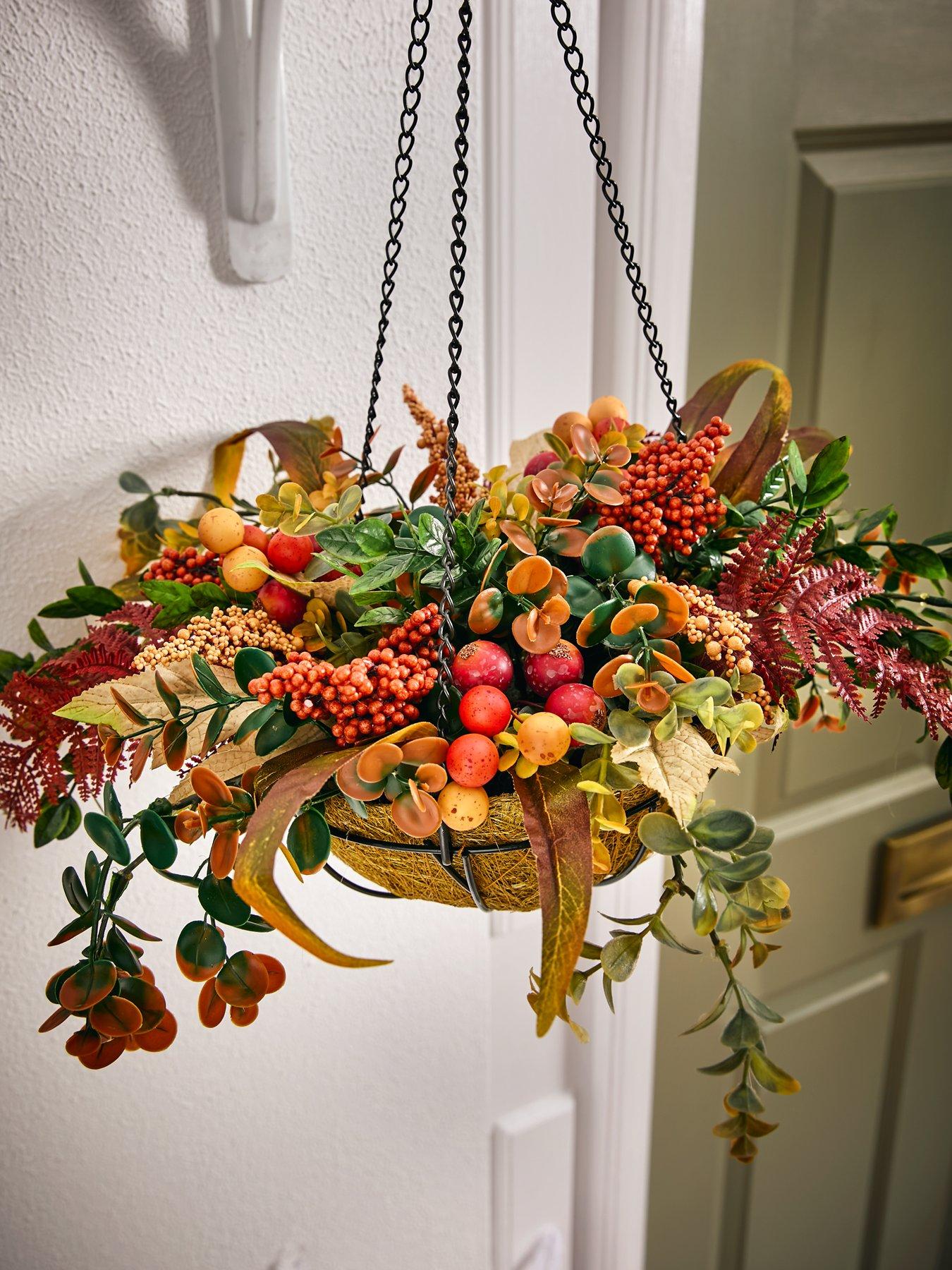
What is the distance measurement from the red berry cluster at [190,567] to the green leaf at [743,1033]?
328 mm

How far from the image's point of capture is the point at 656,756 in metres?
0.35

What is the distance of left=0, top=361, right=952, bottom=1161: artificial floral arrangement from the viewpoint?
0.34 meters

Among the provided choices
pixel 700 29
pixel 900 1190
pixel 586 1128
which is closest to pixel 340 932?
pixel 586 1128

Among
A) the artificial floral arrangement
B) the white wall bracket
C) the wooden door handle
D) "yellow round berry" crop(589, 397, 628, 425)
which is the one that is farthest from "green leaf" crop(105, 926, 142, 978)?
the wooden door handle

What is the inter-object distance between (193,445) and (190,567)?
272 mm

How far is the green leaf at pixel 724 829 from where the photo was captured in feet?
1.15

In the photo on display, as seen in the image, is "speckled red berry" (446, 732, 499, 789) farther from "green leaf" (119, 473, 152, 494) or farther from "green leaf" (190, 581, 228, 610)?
"green leaf" (119, 473, 152, 494)

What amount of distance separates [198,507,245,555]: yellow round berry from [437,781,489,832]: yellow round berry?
0.18 metres

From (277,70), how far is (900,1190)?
160cm

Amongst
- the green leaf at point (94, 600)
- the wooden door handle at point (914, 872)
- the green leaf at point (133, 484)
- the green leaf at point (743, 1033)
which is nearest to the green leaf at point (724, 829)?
the green leaf at point (743, 1033)

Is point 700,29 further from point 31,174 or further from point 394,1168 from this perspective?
point 394,1168

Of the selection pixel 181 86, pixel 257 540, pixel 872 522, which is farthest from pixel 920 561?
pixel 181 86

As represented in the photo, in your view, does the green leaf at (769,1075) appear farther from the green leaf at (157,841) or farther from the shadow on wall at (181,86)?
the shadow on wall at (181,86)

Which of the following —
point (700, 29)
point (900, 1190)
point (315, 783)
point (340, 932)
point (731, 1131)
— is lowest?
point (900, 1190)
